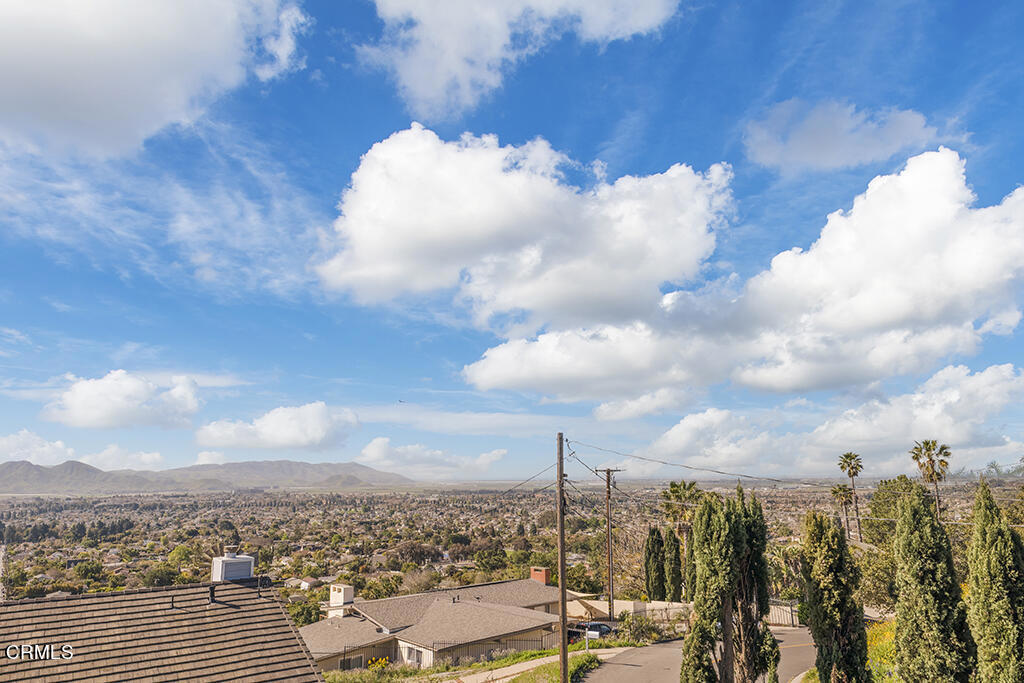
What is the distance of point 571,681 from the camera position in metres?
27.9

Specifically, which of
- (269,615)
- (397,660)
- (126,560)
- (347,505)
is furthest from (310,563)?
(347,505)

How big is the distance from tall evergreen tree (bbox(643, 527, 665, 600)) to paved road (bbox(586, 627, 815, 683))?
1225 cm

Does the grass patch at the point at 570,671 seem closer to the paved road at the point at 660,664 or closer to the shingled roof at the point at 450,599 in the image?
the paved road at the point at 660,664

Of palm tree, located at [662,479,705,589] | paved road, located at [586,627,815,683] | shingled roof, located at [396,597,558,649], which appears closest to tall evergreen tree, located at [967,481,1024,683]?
paved road, located at [586,627,815,683]

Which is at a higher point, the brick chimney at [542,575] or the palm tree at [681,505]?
the palm tree at [681,505]

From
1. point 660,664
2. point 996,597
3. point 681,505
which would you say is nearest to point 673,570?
point 681,505

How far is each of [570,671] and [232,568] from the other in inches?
684

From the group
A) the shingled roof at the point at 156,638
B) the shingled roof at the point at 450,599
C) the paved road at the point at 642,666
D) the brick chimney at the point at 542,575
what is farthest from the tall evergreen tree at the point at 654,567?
the shingled roof at the point at 156,638

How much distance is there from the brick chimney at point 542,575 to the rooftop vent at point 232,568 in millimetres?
35695

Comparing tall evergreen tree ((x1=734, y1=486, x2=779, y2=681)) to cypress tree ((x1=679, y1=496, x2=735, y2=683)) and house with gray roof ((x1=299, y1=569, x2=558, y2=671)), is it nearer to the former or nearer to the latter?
cypress tree ((x1=679, y1=496, x2=735, y2=683))

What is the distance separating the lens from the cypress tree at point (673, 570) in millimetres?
48031

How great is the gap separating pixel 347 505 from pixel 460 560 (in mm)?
127392

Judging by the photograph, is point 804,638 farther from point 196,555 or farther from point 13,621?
point 196,555

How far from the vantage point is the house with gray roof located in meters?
33.8
